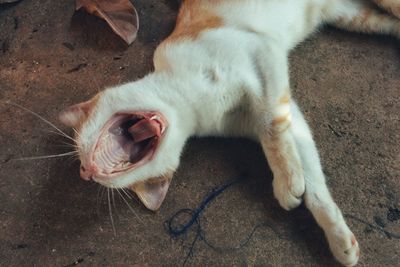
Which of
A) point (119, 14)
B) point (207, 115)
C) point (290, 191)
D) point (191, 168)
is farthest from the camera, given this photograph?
point (119, 14)

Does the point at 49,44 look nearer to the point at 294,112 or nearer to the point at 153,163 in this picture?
the point at 153,163

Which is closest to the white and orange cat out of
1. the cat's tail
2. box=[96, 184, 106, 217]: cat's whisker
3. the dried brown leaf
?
box=[96, 184, 106, 217]: cat's whisker

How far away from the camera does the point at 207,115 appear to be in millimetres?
1714

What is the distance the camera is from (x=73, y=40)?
2.20 m

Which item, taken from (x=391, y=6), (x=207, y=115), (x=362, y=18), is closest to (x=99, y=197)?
(x=207, y=115)

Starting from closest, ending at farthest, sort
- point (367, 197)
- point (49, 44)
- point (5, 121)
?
1. point (367, 197)
2. point (5, 121)
3. point (49, 44)

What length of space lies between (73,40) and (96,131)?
0.81 meters

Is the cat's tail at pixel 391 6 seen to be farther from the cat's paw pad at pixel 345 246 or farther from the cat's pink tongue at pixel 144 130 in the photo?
the cat's pink tongue at pixel 144 130

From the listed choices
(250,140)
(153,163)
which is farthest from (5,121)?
(250,140)

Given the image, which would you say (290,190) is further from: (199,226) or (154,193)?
(154,193)

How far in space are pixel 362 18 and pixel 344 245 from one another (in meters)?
1.08

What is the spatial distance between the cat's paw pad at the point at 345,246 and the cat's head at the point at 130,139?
2.01ft

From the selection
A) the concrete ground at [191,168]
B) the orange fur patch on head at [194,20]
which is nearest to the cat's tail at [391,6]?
the concrete ground at [191,168]

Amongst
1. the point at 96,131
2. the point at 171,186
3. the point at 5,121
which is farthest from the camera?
the point at 5,121
